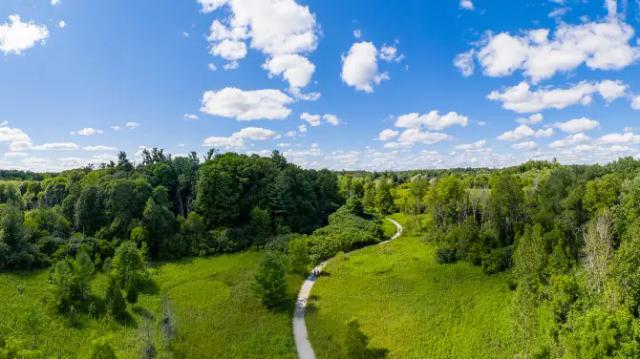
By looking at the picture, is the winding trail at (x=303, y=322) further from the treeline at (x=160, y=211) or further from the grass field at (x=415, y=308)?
the treeline at (x=160, y=211)

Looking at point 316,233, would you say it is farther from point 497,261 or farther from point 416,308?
point 416,308

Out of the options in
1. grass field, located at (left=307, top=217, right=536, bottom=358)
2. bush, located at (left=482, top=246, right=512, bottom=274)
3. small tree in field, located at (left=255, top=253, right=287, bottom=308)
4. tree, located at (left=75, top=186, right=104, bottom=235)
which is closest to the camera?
grass field, located at (left=307, top=217, right=536, bottom=358)

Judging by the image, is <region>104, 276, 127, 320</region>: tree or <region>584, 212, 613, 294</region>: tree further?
<region>104, 276, 127, 320</region>: tree

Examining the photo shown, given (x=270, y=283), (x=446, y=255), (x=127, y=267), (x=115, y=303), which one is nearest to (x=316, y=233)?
(x=446, y=255)

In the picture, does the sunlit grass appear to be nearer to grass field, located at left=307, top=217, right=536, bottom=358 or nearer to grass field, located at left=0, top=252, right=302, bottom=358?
grass field, located at left=307, top=217, right=536, bottom=358

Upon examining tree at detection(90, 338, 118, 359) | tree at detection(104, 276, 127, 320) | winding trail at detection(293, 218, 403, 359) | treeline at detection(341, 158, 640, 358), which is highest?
treeline at detection(341, 158, 640, 358)

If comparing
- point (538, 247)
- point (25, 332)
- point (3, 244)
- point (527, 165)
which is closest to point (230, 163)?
point (3, 244)

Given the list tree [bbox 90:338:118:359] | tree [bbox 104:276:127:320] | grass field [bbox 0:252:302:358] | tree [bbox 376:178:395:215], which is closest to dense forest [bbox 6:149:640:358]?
tree [bbox 104:276:127:320]
